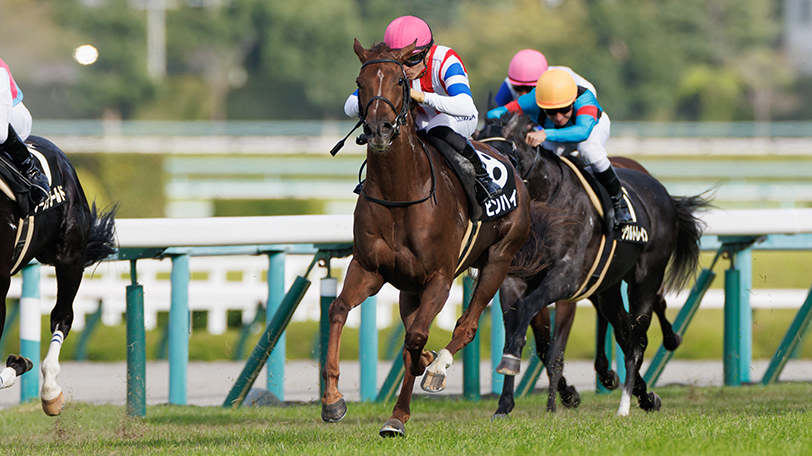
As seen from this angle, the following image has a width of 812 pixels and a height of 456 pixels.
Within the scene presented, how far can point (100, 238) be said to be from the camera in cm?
559

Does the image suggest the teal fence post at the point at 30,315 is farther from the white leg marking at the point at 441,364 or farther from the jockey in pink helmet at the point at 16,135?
the white leg marking at the point at 441,364

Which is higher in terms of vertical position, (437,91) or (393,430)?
(437,91)

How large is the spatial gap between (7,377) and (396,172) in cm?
187

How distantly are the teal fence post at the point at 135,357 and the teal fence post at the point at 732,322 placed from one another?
3827mm

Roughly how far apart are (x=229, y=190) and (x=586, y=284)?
68.8 ft

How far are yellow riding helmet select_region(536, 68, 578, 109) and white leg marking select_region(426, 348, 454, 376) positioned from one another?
1.81 meters

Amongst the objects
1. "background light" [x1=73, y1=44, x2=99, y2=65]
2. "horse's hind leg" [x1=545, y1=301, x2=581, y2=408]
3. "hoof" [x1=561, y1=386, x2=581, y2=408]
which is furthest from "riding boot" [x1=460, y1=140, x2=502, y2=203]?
"background light" [x1=73, y1=44, x2=99, y2=65]

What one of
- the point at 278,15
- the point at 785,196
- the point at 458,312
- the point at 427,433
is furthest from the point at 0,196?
the point at 278,15

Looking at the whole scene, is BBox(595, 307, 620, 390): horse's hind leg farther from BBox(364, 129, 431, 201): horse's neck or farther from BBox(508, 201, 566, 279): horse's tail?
BBox(364, 129, 431, 201): horse's neck

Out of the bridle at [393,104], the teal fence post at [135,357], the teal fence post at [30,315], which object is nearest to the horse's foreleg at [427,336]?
the bridle at [393,104]

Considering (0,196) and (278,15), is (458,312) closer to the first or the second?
(0,196)

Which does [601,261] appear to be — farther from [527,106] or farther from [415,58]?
[415,58]

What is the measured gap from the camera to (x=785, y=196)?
22.4 m

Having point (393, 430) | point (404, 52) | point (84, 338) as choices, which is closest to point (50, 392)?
point (393, 430)
